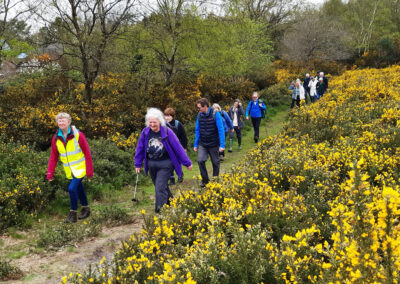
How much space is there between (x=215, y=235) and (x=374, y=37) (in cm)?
3772

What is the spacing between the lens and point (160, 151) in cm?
496

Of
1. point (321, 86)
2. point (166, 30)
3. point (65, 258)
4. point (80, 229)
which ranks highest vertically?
point (166, 30)

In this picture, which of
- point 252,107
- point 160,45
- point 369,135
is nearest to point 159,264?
point 369,135

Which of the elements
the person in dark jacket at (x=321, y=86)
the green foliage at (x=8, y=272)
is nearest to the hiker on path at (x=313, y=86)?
the person in dark jacket at (x=321, y=86)

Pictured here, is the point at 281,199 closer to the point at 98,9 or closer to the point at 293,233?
the point at 293,233

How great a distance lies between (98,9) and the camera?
11.2m

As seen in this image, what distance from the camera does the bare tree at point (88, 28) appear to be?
10.5m

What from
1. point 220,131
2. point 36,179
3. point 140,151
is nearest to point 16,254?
point 36,179

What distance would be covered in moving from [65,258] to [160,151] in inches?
83.2

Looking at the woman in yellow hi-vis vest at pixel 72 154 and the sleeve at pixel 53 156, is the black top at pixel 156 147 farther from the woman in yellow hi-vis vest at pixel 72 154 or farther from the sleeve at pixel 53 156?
the sleeve at pixel 53 156

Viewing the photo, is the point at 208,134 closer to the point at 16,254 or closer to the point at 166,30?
the point at 16,254

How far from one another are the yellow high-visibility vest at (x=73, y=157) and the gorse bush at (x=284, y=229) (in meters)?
2.23

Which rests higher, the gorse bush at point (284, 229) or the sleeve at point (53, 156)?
the sleeve at point (53, 156)

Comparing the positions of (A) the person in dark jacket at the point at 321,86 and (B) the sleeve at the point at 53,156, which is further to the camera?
(A) the person in dark jacket at the point at 321,86
